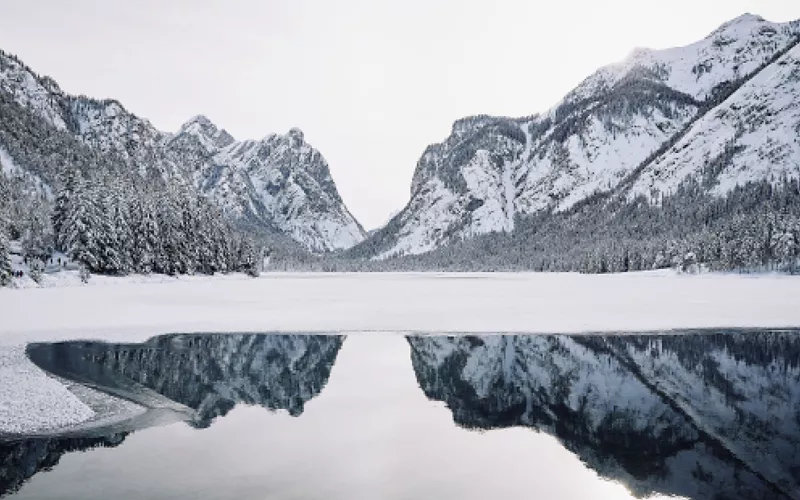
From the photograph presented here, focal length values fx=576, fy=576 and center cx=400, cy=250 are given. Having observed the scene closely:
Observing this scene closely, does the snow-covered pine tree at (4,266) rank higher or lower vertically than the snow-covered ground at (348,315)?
higher

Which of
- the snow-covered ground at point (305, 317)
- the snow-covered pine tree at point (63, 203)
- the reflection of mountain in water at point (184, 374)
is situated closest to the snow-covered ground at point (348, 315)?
the snow-covered ground at point (305, 317)

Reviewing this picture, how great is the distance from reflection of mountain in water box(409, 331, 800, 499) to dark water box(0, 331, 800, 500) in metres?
0.08

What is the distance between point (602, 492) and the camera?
12.0 m

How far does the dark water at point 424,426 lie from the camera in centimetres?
1195

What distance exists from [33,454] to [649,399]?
18175mm

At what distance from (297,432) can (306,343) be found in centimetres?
1614

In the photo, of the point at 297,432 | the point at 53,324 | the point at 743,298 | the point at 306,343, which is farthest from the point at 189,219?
the point at 297,432

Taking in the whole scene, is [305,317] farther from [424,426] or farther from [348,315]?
[424,426]

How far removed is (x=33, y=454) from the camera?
13.1m

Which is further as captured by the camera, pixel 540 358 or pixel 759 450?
pixel 540 358

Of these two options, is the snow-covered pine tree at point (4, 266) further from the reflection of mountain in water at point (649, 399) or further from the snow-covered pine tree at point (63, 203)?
the reflection of mountain in water at point (649, 399)

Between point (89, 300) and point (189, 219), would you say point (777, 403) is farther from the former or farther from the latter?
point (189, 219)

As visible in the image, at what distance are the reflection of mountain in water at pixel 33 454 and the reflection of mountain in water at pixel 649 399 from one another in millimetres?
9858

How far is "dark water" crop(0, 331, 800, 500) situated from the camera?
12.0m
